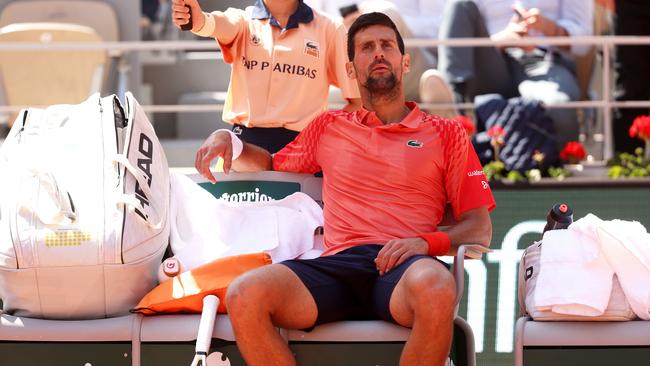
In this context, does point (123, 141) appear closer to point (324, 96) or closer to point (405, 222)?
point (405, 222)

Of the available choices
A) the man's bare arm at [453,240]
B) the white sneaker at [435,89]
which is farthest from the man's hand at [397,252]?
the white sneaker at [435,89]

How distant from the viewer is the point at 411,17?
754 centimetres

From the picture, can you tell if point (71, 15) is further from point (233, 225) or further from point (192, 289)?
point (192, 289)

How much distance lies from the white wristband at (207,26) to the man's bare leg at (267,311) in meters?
1.42

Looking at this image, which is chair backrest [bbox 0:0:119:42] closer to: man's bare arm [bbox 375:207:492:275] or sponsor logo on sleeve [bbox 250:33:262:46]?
sponsor logo on sleeve [bbox 250:33:262:46]

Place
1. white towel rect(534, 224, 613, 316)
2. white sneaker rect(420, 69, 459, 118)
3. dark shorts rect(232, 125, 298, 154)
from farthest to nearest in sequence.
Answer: white sneaker rect(420, 69, 459, 118), dark shorts rect(232, 125, 298, 154), white towel rect(534, 224, 613, 316)

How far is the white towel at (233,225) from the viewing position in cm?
399

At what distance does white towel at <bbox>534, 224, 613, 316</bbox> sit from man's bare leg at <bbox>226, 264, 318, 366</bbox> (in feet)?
2.28

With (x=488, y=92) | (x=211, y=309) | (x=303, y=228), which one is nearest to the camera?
(x=211, y=309)

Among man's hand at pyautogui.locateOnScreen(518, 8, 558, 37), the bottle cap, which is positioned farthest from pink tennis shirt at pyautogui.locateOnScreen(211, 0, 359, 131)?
man's hand at pyautogui.locateOnScreen(518, 8, 558, 37)

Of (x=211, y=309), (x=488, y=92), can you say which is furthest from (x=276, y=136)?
(x=488, y=92)

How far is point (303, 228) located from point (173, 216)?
0.45m

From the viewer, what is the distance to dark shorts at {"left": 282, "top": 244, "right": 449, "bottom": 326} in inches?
143

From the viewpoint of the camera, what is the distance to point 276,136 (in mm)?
5023
